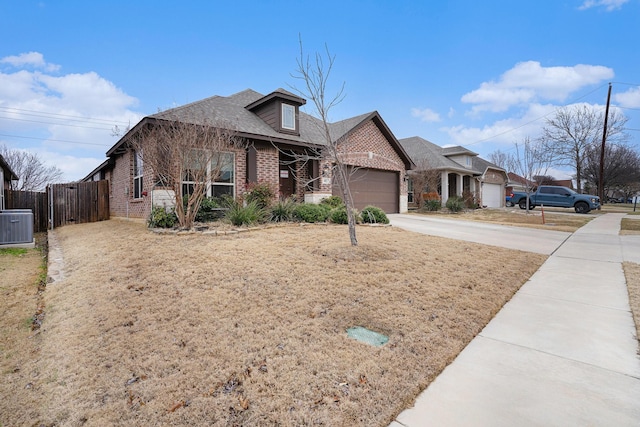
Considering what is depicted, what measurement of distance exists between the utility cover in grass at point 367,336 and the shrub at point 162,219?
21.0 feet

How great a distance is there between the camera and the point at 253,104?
1346cm

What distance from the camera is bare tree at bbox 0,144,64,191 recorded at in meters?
27.3

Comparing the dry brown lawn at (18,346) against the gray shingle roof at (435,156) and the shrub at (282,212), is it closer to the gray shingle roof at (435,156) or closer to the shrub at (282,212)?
the shrub at (282,212)

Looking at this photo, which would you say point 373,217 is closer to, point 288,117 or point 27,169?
point 288,117

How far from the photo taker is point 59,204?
44.0 ft

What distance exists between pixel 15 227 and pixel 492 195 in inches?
1239

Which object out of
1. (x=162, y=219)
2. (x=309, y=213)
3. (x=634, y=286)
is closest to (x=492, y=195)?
(x=309, y=213)

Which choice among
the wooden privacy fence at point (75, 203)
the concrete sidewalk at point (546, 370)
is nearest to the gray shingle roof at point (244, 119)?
the wooden privacy fence at point (75, 203)

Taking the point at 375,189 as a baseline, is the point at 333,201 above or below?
below

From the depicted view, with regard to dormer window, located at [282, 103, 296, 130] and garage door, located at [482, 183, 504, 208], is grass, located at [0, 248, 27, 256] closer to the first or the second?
dormer window, located at [282, 103, 296, 130]

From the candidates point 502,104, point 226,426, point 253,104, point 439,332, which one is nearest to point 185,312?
point 226,426

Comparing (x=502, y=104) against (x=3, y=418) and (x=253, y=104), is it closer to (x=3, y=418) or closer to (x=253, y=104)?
(x=253, y=104)

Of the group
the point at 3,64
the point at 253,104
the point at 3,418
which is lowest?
the point at 3,418

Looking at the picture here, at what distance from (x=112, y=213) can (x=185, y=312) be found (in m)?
13.9
